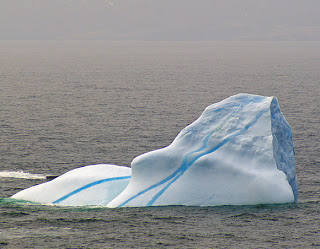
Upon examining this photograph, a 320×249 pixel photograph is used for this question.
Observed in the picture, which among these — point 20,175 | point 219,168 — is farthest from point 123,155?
point 219,168

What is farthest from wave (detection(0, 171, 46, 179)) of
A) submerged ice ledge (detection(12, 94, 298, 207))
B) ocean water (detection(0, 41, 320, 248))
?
submerged ice ledge (detection(12, 94, 298, 207))

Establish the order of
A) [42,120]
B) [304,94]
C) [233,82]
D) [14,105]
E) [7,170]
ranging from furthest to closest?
[233,82] < [304,94] < [14,105] < [42,120] < [7,170]

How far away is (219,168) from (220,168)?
35mm

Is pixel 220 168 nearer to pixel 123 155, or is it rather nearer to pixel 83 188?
pixel 83 188

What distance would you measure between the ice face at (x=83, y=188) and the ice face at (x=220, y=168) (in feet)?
2.78

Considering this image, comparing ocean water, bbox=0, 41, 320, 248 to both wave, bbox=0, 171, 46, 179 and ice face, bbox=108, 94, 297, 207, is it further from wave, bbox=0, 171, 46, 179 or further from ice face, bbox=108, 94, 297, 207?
ice face, bbox=108, 94, 297, 207

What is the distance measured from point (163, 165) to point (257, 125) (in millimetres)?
3666

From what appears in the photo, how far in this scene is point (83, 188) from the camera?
22.4m

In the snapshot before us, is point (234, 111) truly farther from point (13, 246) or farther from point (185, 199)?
point (13, 246)

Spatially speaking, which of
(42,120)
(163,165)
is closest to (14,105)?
(42,120)

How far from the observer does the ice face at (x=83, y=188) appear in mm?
22156

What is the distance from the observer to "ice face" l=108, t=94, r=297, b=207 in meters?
21.1

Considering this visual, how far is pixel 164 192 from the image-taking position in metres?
21.3

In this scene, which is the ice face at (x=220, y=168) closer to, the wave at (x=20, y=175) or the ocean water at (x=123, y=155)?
the ocean water at (x=123, y=155)
